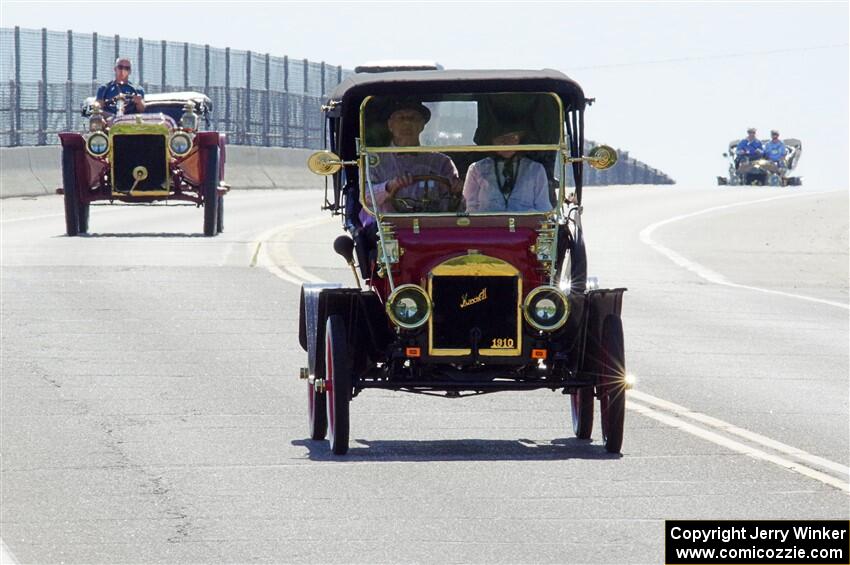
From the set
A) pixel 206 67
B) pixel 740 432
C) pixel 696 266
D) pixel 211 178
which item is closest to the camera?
pixel 740 432

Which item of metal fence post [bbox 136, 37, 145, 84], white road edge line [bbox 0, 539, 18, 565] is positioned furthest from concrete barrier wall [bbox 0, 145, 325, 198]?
white road edge line [bbox 0, 539, 18, 565]

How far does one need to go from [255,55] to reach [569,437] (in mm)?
48498

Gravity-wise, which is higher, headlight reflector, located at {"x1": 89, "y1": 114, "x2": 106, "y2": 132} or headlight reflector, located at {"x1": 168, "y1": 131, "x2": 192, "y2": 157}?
headlight reflector, located at {"x1": 89, "y1": 114, "x2": 106, "y2": 132}

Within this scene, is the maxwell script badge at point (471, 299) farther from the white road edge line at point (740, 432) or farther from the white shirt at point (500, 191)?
the white road edge line at point (740, 432)

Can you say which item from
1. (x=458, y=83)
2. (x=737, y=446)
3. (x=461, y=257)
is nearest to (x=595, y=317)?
(x=461, y=257)

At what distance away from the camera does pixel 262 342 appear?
1659 centimetres

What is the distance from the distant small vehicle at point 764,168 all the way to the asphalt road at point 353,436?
154ft

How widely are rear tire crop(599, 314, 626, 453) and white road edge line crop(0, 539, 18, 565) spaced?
3435mm

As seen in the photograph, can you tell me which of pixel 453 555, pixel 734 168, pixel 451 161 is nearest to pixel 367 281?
pixel 451 161

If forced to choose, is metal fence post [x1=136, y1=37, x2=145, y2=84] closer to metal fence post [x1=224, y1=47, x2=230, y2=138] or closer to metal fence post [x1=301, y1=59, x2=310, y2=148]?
metal fence post [x1=224, y1=47, x2=230, y2=138]

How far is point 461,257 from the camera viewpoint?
10906mm

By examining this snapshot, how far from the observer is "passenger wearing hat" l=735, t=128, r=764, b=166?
2749 inches

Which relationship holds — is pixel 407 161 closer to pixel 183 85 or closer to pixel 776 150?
pixel 183 85

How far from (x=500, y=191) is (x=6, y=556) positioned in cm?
404
